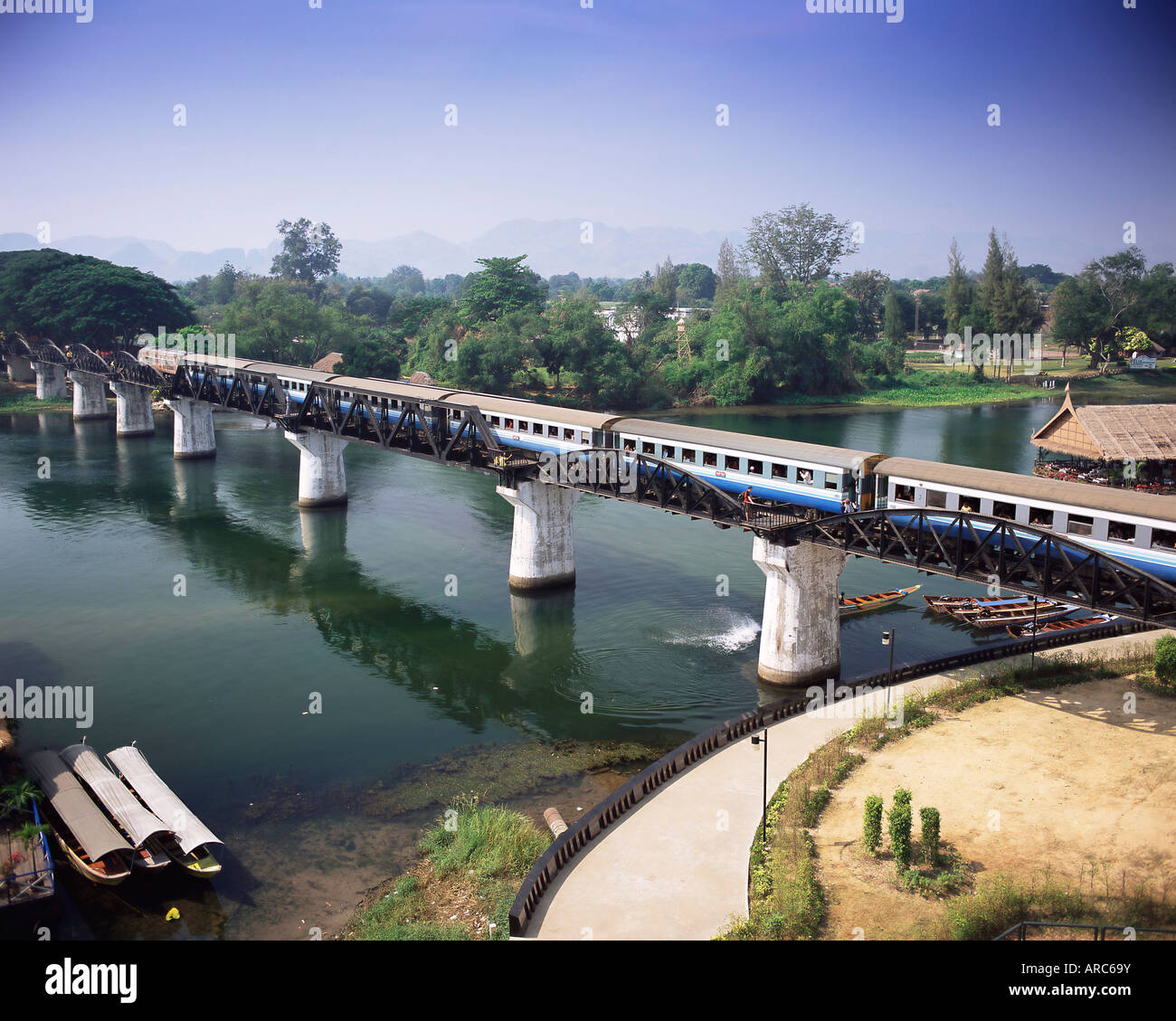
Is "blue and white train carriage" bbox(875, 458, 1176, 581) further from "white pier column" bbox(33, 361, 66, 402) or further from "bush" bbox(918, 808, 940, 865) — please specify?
"white pier column" bbox(33, 361, 66, 402)

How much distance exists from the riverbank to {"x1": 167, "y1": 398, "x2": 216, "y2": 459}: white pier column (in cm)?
7702

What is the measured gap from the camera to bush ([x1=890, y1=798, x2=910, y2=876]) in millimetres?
25531

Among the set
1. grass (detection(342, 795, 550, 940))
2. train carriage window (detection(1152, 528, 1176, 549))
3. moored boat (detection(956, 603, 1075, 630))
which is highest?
train carriage window (detection(1152, 528, 1176, 549))

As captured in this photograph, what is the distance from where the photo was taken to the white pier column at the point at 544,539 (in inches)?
2055

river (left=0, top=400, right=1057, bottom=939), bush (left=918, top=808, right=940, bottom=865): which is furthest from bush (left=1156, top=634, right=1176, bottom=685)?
bush (left=918, top=808, right=940, bottom=865)

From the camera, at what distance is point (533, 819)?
3200cm

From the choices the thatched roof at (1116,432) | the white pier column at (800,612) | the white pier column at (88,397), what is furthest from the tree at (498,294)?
the white pier column at (800,612)

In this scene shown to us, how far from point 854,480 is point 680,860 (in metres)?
18.2

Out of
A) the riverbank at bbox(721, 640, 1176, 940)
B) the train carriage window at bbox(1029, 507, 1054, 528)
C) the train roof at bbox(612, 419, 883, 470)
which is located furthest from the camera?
the train roof at bbox(612, 419, 883, 470)

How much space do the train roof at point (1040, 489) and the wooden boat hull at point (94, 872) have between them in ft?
96.5

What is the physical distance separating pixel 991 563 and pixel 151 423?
10110 centimetres

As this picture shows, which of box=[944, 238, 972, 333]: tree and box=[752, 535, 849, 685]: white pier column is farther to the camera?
box=[944, 238, 972, 333]: tree
